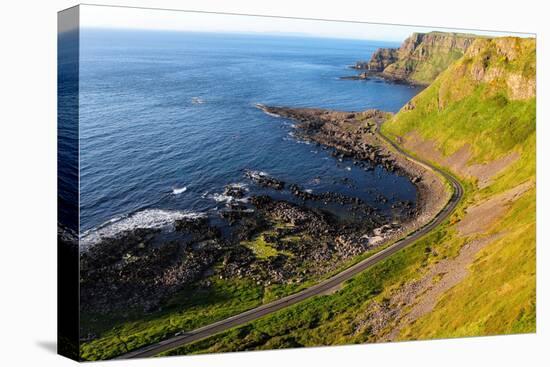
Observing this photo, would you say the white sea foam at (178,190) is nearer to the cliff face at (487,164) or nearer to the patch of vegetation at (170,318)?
the patch of vegetation at (170,318)

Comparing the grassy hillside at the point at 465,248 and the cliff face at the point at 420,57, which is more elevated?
the cliff face at the point at 420,57

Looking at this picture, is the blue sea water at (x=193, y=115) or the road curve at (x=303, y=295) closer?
the blue sea water at (x=193, y=115)

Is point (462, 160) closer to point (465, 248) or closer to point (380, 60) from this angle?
point (465, 248)

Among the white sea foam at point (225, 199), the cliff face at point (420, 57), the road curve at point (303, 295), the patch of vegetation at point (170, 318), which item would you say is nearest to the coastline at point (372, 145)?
the road curve at point (303, 295)

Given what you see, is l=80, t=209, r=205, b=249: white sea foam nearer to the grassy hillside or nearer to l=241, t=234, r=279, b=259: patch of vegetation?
l=241, t=234, r=279, b=259: patch of vegetation

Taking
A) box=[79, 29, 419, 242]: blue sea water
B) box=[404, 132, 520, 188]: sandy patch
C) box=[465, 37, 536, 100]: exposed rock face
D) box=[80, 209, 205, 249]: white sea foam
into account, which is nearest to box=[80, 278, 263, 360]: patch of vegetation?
box=[80, 209, 205, 249]: white sea foam

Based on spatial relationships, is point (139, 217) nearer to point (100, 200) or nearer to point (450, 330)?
point (100, 200)

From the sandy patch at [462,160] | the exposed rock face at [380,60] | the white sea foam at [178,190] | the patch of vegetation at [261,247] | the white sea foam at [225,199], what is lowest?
the patch of vegetation at [261,247]

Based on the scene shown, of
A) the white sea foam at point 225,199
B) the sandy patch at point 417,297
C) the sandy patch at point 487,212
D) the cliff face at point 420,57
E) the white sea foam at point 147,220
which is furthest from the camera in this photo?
the sandy patch at point 487,212
